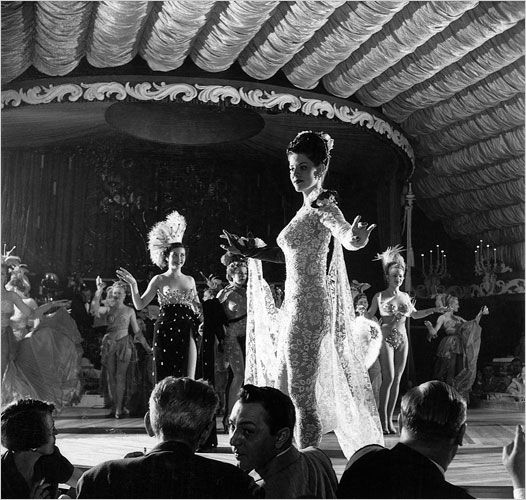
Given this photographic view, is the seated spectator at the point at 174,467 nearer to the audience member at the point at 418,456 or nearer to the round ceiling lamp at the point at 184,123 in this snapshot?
the audience member at the point at 418,456

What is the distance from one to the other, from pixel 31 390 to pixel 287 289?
154 inches

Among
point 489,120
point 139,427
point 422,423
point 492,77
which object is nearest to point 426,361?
point 489,120

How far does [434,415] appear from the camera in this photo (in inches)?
80.7

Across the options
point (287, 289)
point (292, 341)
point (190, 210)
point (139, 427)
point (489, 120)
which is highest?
point (489, 120)

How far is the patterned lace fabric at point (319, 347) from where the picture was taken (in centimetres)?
338

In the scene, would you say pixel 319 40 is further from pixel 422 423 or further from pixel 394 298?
pixel 422 423

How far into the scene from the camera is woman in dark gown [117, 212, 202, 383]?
16.6ft

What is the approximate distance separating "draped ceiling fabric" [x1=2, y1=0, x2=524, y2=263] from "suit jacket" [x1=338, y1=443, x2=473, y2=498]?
4365 millimetres

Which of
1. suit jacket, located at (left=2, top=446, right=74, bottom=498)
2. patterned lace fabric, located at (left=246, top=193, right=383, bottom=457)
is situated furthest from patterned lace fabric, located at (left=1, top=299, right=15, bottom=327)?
suit jacket, located at (left=2, top=446, right=74, bottom=498)

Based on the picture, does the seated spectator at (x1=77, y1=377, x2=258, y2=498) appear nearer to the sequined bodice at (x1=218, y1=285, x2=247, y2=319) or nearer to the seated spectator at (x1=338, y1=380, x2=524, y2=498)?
the seated spectator at (x1=338, y1=380, x2=524, y2=498)

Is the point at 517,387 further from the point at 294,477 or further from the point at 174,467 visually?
the point at 174,467

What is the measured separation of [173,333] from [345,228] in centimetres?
207

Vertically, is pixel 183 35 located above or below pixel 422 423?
above

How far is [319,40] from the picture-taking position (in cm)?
681
